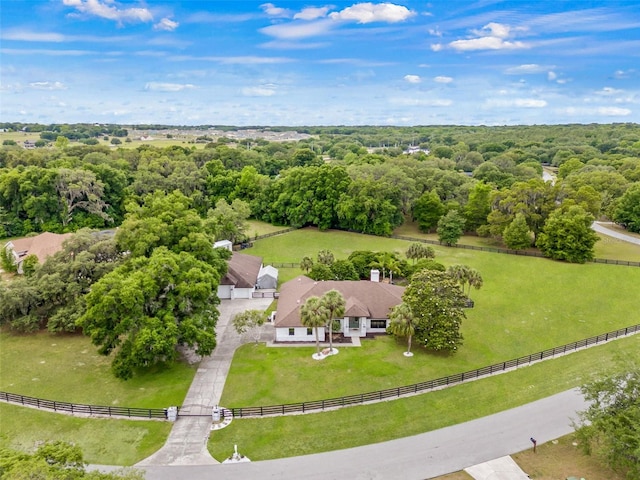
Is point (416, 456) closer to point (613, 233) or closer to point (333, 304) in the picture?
point (333, 304)

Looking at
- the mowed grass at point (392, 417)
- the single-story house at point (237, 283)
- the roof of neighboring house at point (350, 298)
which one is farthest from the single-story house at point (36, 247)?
the mowed grass at point (392, 417)

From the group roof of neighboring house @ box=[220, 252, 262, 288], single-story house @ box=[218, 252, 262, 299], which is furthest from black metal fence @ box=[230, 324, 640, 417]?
roof of neighboring house @ box=[220, 252, 262, 288]

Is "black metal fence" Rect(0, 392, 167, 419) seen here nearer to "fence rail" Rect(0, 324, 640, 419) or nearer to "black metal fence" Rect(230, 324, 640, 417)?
"fence rail" Rect(0, 324, 640, 419)

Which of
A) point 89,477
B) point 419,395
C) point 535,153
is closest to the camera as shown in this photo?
point 89,477

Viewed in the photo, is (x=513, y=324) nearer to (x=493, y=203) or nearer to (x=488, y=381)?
(x=488, y=381)

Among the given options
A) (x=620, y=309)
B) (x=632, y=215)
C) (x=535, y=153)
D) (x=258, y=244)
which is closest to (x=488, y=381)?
(x=620, y=309)

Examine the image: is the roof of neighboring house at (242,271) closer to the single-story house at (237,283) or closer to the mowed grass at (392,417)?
the single-story house at (237,283)
